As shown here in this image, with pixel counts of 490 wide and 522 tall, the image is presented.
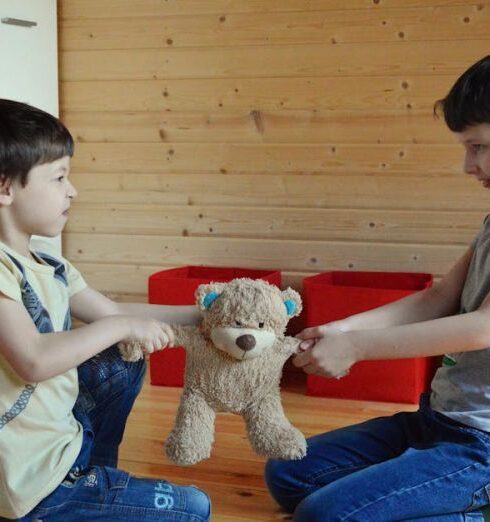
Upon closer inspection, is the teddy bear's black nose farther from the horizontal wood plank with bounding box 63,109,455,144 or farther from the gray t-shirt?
the horizontal wood plank with bounding box 63,109,455,144

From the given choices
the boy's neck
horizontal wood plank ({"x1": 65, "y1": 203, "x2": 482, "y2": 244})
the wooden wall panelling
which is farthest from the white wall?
the boy's neck

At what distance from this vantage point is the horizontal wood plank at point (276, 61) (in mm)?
2299

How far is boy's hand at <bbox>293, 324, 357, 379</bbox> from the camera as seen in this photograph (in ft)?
4.51

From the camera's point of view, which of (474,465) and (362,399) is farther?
(362,399)

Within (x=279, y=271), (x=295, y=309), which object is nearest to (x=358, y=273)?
(x=279, y=271)

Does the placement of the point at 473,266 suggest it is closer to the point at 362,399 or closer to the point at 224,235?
the point at 362,399

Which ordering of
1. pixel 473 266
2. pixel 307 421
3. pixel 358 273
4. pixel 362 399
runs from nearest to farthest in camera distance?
pixel 473 266
pixel 307 421
pixel 362 399
pixel 358 273

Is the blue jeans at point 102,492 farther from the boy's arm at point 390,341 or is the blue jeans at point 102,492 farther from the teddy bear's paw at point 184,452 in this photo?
the boy's arm at point 390,341

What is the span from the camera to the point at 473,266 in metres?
1.49

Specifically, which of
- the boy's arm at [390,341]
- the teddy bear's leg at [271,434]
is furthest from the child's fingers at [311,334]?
the teddy bear's leg at [271,434]

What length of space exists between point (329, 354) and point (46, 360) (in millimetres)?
463

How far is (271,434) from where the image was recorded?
138 cm

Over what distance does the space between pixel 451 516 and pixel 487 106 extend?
646mm

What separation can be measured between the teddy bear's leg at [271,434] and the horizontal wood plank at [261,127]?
1185mm
